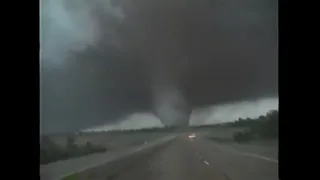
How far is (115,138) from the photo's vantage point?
165 cm

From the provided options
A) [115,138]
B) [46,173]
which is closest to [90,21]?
[115,138]

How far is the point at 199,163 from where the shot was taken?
162cm

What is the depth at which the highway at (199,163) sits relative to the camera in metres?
1.60

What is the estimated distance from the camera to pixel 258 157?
1600 millimetres

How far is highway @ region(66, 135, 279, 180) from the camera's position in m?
1.60
